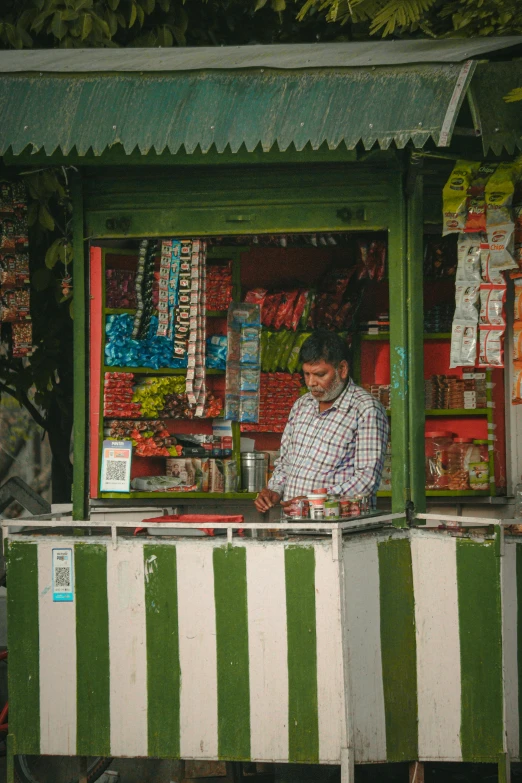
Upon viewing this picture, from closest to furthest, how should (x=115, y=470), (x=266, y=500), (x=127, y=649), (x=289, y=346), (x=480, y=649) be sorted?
1. (x=480, y=649)
2. (x=127, y=649)
3. (x=266, y=500)
4. (x=115, y=470)
5. (x=289, y=346)

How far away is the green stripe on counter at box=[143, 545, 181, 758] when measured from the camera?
5891 millimetres

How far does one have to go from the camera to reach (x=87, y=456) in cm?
721

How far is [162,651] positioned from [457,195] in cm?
291

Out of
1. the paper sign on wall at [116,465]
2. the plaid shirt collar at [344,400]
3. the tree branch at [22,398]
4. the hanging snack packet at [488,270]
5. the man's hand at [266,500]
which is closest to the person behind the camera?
the hanging snack packet at [488,270]

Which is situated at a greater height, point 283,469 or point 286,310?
point 286,310

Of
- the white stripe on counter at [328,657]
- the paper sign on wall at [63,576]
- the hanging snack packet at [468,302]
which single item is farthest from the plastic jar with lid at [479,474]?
the paper sign on wall at [63,576]

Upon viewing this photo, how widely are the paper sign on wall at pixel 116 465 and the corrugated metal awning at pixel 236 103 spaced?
86.5 inches

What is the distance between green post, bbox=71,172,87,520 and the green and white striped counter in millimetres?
1059

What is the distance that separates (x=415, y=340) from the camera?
6438 millimetres

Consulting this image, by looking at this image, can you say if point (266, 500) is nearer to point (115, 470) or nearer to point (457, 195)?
point (115, 470)

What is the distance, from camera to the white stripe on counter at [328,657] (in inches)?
221

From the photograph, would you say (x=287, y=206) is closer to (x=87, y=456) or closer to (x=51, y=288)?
(x=87, y=456)

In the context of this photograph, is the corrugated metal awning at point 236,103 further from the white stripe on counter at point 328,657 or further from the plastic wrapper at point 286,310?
the plastic wrapper at point 286,310

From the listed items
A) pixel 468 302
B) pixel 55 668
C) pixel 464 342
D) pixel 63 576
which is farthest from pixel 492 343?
pixel 55 668
